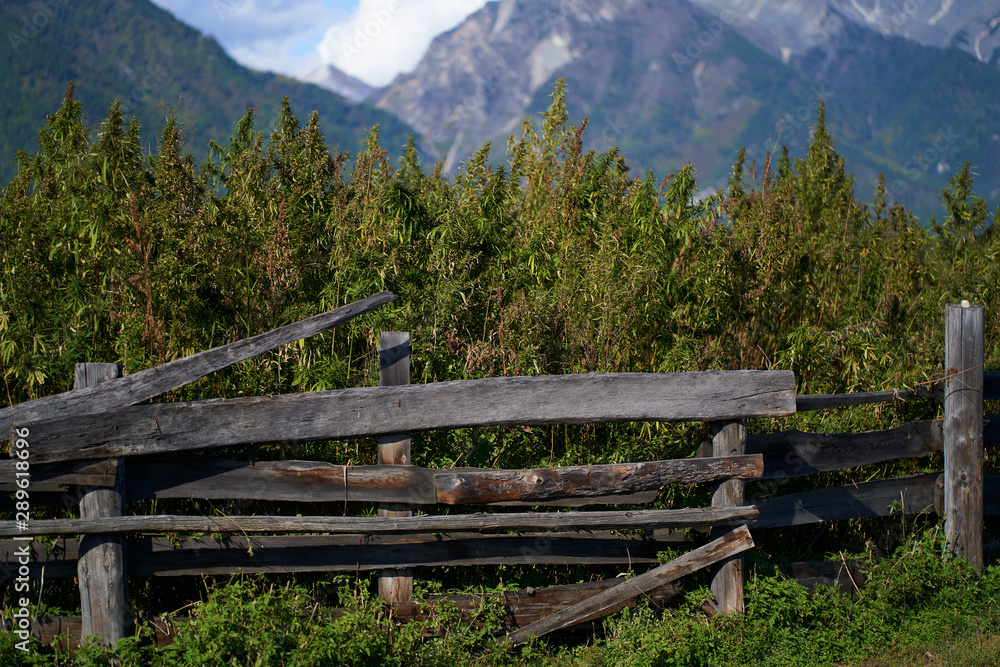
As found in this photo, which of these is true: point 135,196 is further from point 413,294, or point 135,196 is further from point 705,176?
point 705,176

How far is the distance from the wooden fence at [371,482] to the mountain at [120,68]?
2176 inches

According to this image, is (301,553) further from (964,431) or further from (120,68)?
(120,68)

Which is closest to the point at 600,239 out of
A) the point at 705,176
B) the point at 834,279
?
the point at 834,279

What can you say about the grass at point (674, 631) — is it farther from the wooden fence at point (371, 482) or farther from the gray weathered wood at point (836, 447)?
the gray weathered wood at point (836, 447)

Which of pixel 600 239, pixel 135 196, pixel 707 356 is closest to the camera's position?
pixel 135 196

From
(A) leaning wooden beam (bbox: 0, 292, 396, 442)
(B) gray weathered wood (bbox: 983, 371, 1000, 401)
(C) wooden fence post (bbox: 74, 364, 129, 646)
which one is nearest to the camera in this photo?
(A) leaning wooden beam (bbox: 0, 292, 396, 442)

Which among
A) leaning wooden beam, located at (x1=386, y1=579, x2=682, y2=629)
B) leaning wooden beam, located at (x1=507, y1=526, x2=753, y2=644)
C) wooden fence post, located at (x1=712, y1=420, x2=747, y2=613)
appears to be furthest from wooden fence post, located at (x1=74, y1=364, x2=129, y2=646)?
wooden fence post, located at (x1=712, y1=420, x2=747, y2=613)

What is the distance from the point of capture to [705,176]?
17725 centimetres

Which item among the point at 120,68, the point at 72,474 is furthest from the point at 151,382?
the point at 120,68

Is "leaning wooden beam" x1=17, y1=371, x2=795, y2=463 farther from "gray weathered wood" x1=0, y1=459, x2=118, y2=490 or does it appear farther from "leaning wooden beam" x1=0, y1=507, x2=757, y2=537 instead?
"leaning wooden beam" x1=0, y1=507, x2=757, y2=537

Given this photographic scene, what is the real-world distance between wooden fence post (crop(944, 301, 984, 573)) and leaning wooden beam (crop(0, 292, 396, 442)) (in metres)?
4.55

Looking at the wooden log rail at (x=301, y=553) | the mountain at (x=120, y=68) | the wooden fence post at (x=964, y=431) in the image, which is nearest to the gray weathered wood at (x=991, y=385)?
the wooden fence post at (x=964, y=431)

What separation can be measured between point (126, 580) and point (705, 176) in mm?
186230

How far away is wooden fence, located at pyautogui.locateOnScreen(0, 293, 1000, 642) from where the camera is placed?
157 inches
